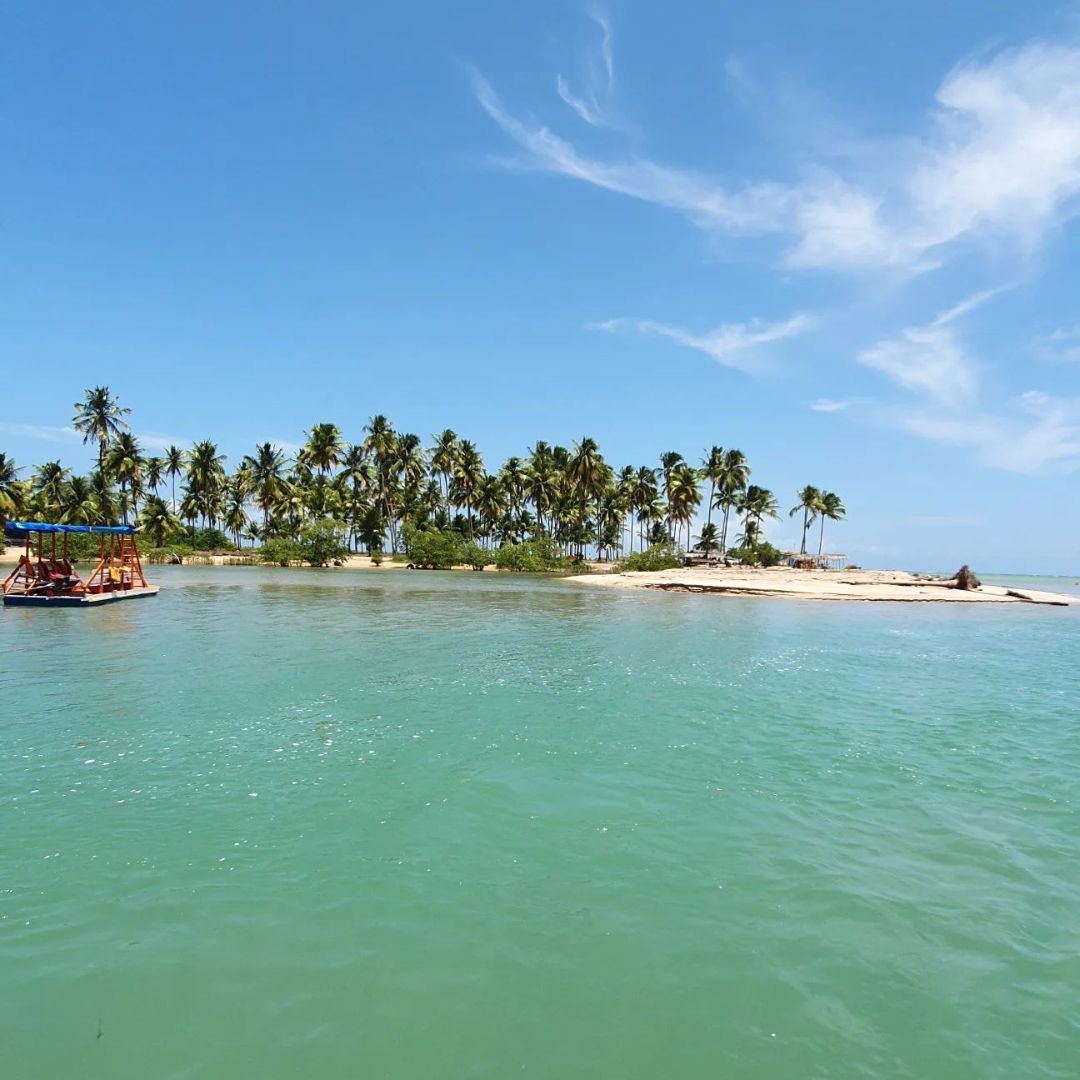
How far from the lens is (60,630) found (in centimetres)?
2508

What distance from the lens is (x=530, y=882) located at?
23.4ft

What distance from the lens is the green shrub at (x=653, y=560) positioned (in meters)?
80.5

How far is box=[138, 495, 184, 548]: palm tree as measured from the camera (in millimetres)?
94625

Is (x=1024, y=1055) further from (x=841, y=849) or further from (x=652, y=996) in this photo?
(x=841, y=849)

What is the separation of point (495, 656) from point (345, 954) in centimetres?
1614

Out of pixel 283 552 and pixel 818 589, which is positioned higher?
pixel 283 552

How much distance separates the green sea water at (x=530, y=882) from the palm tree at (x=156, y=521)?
88.3 metres

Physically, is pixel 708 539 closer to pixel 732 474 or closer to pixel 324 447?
pixel 732 474

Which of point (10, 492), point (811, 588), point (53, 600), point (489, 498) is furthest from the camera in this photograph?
point (489, 498)

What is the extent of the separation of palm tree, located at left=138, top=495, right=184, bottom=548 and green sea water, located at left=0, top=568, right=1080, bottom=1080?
88342mm

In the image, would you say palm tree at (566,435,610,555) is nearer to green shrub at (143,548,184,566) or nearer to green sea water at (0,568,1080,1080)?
green shrub at (143,548,184,566)

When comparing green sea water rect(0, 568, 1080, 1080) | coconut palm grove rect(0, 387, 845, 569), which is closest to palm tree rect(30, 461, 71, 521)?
coconut palm grove rect(0, 387, 845, 569)

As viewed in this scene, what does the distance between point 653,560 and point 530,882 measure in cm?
7435

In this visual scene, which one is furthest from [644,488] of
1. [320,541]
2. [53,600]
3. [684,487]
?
[53,600]
